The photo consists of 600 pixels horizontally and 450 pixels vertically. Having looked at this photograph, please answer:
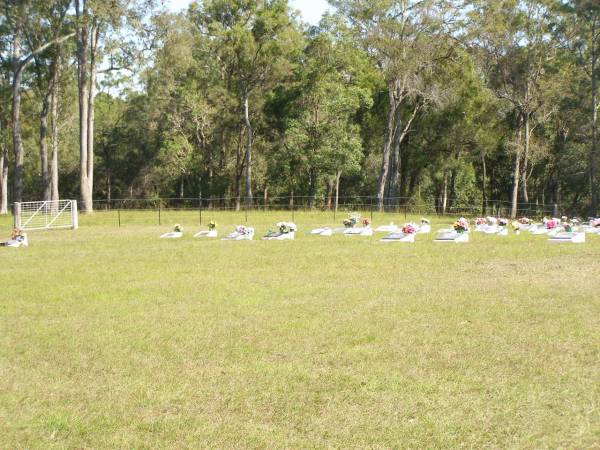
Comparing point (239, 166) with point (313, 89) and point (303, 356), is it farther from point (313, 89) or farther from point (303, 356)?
point (303, 356)

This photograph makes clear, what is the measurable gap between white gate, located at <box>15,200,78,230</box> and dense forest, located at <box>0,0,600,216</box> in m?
4.96

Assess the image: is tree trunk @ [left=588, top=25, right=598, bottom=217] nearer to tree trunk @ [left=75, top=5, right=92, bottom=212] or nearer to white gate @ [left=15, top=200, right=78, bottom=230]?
tree trunk @ [left=75, top=5, right=92, bottom=212]

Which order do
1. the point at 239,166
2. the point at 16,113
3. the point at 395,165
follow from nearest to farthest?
the point at 16,113, the point at 395,165, the point at 239,166

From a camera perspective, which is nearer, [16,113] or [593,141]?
[16,113]

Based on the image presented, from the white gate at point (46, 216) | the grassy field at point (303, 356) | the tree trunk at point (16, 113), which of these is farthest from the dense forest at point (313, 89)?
the grassy field at point (303, 356)

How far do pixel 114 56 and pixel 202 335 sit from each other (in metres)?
31.1

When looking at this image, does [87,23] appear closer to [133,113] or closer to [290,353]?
[133,113]

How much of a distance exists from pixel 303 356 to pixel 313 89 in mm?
38342

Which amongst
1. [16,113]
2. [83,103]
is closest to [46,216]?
[83,103]

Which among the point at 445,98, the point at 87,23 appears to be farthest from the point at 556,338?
the point at 445,98

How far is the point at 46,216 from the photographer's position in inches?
1149

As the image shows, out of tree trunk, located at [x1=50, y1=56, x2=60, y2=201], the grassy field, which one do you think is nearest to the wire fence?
tree trunk, located at [x1=50, y1=56, x2=60, y2=201]

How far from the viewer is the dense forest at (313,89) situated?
123 feet

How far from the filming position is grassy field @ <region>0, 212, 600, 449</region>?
5629 mm
